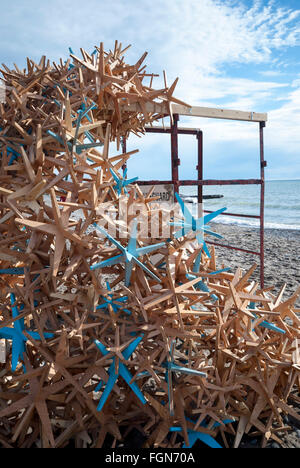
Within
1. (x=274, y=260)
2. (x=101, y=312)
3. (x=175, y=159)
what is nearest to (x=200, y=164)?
(x=175, y=159)

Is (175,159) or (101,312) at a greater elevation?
(175,159)

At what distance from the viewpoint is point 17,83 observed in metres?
1.70

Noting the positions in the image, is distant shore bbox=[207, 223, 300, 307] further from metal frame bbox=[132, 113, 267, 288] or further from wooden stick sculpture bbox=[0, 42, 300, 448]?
wooden stick sculpture bbox=[0, 42, 300, 448]

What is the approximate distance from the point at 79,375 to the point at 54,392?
0.12 meters

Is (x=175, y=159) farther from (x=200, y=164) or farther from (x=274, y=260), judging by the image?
(x=274, y=260)

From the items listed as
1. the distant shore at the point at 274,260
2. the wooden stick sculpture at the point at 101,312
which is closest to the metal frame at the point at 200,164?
the distant shore at the point at 274,260

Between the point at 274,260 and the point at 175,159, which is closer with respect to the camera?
the point at 175,159

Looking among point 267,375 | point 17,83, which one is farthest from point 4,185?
point 267,375

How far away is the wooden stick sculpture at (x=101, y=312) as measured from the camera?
4.38 ft

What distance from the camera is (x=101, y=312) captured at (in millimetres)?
1384

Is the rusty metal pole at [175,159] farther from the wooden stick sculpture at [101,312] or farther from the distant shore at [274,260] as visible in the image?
the distant shore at [274,260]
